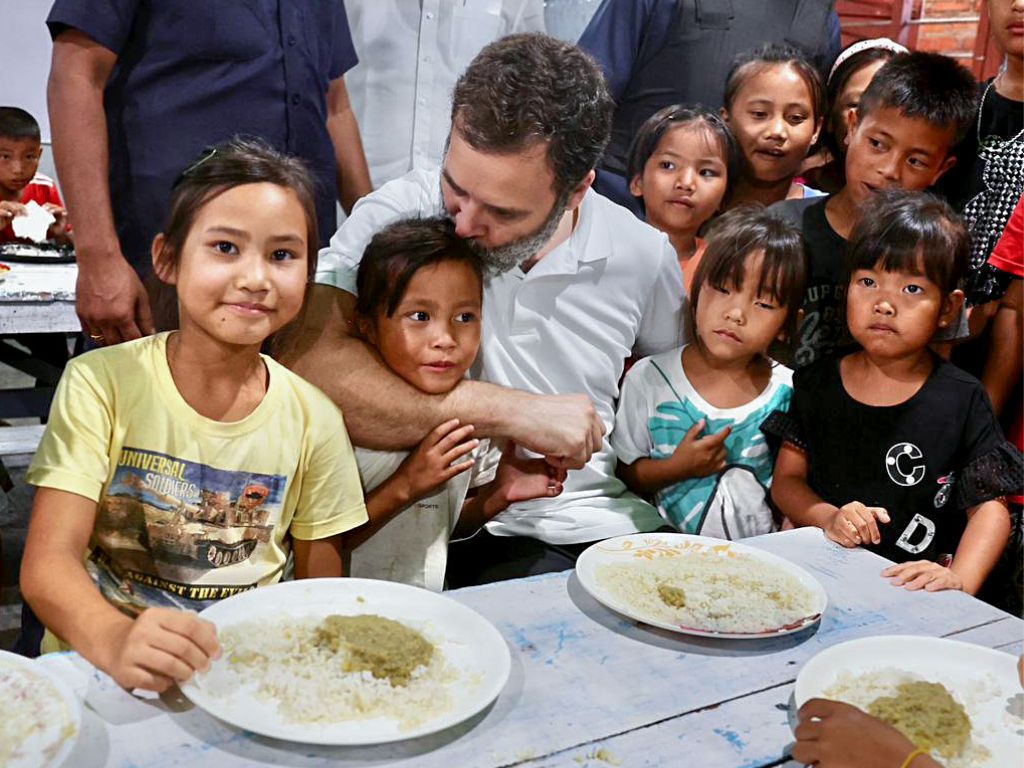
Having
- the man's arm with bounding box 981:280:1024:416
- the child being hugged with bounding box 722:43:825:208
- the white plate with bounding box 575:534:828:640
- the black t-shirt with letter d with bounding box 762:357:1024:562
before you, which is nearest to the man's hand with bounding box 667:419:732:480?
the black t-shirt with letter d with bounding box 762:357:1024:562

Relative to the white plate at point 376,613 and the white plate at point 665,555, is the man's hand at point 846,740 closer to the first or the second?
the white plate at point 665,555

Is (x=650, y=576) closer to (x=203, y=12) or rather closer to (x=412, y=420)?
(x=412, y=420)

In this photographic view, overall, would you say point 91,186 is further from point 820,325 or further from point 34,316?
point 820,325

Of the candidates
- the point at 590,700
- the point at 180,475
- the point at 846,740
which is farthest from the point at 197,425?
the point at 846,740

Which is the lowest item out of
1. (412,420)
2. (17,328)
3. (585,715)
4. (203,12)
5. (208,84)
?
(585,715)

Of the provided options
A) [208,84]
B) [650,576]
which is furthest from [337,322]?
[650,576]

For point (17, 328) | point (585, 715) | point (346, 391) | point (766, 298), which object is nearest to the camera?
point (585, 715)

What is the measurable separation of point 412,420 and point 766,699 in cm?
84

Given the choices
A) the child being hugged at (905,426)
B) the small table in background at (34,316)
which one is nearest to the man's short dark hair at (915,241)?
the child being hugged at (905,426)

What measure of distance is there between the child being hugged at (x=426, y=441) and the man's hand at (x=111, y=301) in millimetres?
410

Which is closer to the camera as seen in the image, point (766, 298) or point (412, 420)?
point (412, 420)

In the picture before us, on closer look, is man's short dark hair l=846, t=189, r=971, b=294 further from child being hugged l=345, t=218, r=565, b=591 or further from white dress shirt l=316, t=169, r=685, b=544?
child being hugged l=345, t=218, r=565, b=591

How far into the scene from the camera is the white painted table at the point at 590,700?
3.92 ft

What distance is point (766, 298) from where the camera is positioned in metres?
2.22
